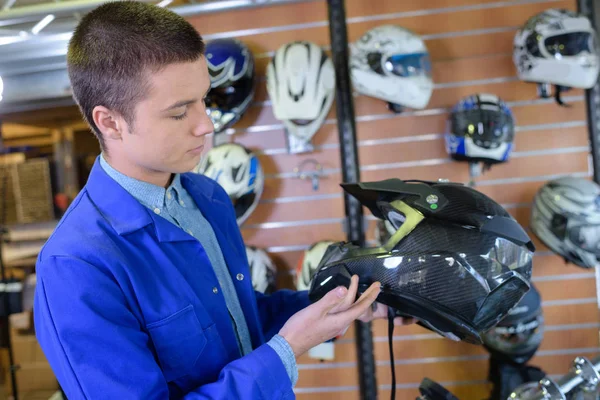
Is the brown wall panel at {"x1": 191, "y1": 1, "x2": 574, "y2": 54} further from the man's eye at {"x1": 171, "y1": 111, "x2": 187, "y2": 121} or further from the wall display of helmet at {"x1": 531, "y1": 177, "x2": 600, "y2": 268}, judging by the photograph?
the man's eye at {"x1": 171, "y1": 111, "x2": 187, "y2": 121}

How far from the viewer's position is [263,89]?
92.7 inches

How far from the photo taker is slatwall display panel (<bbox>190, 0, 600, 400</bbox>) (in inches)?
89.4

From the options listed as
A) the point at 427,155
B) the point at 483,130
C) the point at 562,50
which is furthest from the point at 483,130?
the point at 562,50

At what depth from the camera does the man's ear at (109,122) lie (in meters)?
0.89

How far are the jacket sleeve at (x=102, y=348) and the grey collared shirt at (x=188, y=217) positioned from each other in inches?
8.1

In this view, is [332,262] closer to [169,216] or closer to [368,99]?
[169,216]

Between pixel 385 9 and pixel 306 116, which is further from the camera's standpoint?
pixel 385 9

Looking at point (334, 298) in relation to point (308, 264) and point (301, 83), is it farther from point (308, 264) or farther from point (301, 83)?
point (301, 83)

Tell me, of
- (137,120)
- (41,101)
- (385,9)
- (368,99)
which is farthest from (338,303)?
(41,101)

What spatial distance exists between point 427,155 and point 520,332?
2.82 ft

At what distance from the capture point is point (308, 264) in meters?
2.13

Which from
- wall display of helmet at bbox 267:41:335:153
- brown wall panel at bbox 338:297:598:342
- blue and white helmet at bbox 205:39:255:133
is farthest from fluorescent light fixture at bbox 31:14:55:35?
brown wall panel at bbox 338:297:598:342

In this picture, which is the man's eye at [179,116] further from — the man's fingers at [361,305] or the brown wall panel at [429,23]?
the brown wall panel at [429,23]

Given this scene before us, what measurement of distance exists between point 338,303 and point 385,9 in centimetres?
177
